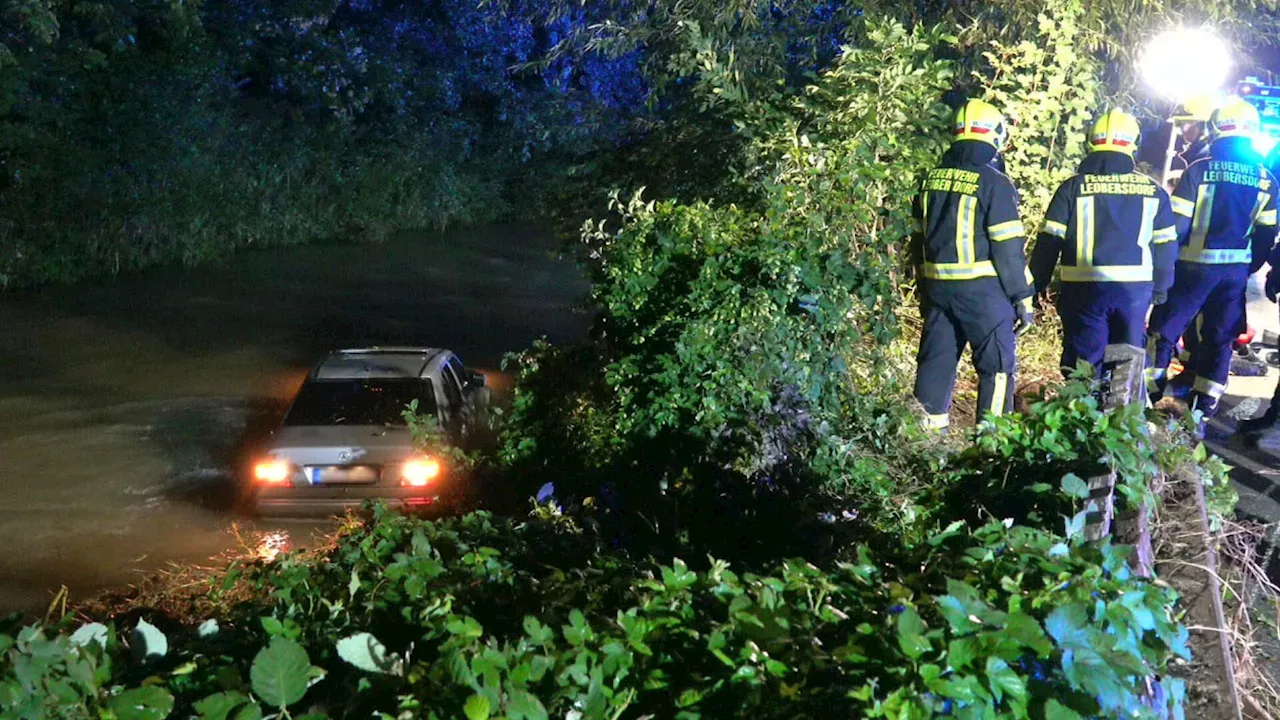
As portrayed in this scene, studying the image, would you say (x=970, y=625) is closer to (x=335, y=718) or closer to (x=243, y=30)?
(x=335, y=718)

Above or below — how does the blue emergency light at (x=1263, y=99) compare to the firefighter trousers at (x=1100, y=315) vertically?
above

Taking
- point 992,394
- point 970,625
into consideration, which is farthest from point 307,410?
point 970,625

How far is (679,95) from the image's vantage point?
9617 millimetres

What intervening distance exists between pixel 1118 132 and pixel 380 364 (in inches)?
202

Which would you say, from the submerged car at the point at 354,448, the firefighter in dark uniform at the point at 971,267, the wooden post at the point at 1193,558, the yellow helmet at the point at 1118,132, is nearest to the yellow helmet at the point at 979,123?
the firefighter in dark uniform at the point at 971,267

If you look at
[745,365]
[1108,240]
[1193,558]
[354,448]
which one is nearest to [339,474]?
[354,448]

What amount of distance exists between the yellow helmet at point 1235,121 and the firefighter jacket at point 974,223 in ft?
7.51

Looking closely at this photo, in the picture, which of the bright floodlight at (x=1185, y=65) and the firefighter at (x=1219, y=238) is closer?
the firefighter at (x=1219, y=238)

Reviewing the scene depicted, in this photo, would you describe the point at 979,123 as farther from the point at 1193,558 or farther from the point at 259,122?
the point at 259,122

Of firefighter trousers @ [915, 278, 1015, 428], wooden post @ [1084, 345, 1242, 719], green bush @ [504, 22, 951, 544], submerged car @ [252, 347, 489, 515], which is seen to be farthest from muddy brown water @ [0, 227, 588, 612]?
wooden post @ [1084, 345, 1242, 719]

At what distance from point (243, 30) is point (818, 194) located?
2086 cm

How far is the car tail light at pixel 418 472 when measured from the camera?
7723 mm

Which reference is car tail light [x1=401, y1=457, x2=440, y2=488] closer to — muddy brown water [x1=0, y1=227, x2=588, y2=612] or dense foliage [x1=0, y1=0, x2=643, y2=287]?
muddy brown water [x1=0, y1=227, x2=588, y2=612]

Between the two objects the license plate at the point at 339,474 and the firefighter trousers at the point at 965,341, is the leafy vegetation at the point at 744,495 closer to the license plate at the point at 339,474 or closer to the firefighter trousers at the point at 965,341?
the firefighter trousers at the point at 965,341
